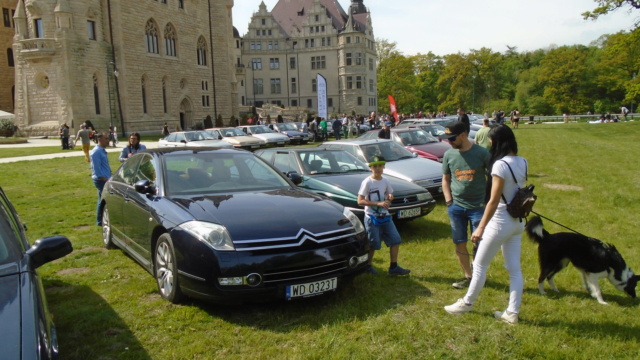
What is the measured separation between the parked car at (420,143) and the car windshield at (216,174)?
7.72 meters

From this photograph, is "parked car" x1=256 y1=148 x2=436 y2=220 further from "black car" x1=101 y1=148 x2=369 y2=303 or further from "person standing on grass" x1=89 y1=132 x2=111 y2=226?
"person standing on grass" x1=89 y1=132 x2=111 y2=226

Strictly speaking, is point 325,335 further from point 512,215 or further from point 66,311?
point 66,311

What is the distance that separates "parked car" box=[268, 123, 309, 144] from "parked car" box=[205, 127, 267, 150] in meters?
3.89

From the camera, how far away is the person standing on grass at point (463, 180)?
5062 millimetres

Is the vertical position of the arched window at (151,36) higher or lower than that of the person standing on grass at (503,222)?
higher

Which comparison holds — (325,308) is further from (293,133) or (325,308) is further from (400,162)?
(293,133)

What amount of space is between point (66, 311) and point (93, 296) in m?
0.44

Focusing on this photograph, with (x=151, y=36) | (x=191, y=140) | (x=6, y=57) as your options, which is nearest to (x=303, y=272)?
(x=191, y=140)

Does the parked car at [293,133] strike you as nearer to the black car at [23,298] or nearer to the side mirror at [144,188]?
the side mirror at [144,188]

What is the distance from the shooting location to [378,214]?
5.63 m

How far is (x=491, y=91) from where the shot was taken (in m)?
83.5

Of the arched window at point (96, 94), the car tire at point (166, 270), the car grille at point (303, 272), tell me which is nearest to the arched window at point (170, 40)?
the arched window at point (96, 94)

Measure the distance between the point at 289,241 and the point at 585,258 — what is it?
309cm

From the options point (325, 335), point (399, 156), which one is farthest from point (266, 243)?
point (399, 156)
